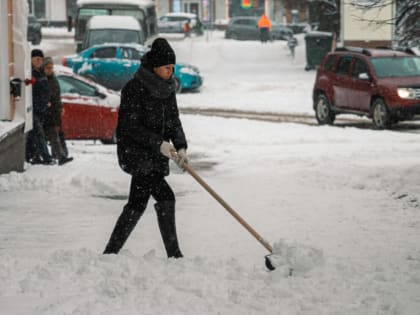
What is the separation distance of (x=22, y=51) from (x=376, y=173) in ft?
15.5

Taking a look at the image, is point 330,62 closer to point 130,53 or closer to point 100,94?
point 100,94

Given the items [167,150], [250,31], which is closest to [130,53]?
[167,150]

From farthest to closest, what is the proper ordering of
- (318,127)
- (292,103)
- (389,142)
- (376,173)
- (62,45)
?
(62,45) → (292,103) → (318,127) → (389,142) → (376,173)

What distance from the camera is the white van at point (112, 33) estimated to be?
109ft

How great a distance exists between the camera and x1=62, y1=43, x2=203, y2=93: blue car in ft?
98.2

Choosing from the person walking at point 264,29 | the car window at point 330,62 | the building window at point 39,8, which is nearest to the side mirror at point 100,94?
the car window at point 330,62

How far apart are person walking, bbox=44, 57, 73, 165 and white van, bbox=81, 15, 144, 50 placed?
18.2 m

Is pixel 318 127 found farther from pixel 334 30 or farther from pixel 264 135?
pixel 334 30

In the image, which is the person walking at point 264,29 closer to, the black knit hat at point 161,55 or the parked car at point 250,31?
the parked car at point 250,31

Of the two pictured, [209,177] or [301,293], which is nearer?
[301,293]

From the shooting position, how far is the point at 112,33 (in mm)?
33500

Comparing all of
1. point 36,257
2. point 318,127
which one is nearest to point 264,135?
point 318,127

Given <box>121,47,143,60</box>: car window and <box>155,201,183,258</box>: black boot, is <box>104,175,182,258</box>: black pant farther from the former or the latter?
<box>121,47,143,60</box>: car window

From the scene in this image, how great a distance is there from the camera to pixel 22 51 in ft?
45.1
